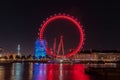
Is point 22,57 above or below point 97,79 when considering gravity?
above

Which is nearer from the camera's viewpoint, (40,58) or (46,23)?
(46,23)

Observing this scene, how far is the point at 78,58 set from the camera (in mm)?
149000

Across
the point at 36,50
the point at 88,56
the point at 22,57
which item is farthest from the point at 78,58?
the point at 22,57

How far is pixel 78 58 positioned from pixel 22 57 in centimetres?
2766

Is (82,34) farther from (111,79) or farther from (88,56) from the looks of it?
(88,56)

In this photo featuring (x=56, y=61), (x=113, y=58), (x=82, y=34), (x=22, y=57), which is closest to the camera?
(x=82, y=34)

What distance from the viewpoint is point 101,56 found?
14712 centimetres

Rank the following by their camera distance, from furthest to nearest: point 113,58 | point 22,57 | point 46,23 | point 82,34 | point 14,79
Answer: point 22,57 < point 113,58 < point 46,23 < point 82,34 < point 14,79

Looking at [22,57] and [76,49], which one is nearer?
[76,49]

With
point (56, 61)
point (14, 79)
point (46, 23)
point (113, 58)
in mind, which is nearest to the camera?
point (14, 79)

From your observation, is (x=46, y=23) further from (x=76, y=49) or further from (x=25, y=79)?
(x=25, y=79)

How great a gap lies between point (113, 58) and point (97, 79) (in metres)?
102

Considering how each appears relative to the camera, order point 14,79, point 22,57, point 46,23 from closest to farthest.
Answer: point 14,79, point 46,23, point 22,57

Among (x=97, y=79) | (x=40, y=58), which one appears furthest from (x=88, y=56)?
(x=97, y=79)
